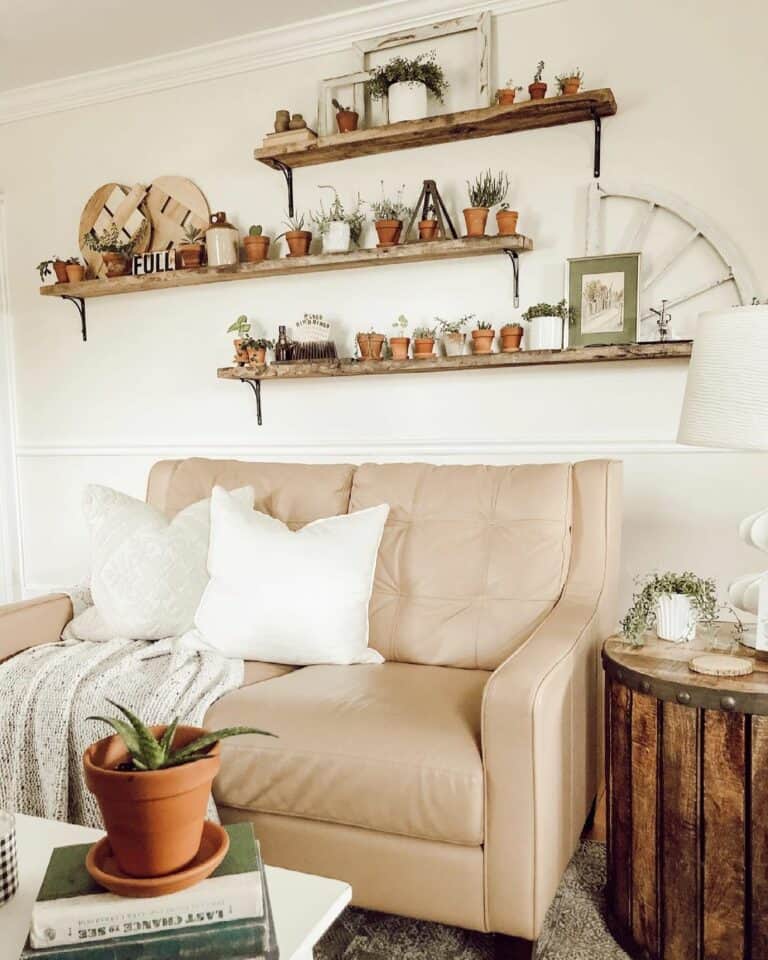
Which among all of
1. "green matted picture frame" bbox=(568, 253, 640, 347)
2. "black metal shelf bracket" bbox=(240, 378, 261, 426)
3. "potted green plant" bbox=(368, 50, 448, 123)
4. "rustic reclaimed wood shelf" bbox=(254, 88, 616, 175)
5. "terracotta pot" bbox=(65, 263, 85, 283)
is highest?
"potted green plant" bbox=(368, 50, 448, 123)

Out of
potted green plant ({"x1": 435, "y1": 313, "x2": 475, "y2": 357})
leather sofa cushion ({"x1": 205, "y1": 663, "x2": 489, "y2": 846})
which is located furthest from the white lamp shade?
potted green plant ({"x1": 435, "y1": 313, "x2": 475, "y2": 357})

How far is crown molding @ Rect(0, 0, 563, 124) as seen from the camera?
3.13m

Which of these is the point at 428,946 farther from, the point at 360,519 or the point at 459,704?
the point at 360,519

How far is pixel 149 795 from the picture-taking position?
0.92m

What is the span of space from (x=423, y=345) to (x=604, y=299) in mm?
650

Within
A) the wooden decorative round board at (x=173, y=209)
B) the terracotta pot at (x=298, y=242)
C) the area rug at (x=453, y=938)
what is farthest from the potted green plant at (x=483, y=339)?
the area rug at (x=453, y=938)

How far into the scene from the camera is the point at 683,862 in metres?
1.55

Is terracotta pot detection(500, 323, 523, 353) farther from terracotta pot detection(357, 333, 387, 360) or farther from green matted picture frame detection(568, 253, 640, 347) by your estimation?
terracotta pot detection(357, 333, 387, 360)

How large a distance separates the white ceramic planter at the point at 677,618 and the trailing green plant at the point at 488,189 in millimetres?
1743

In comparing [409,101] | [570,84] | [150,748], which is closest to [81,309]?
[409,101]

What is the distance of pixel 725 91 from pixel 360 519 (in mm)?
1876

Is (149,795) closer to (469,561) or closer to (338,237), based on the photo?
→ (469,561)

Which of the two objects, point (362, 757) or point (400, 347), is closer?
point (362, 757)

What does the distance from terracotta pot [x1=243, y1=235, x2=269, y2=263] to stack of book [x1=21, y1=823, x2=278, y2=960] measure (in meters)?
2.73
